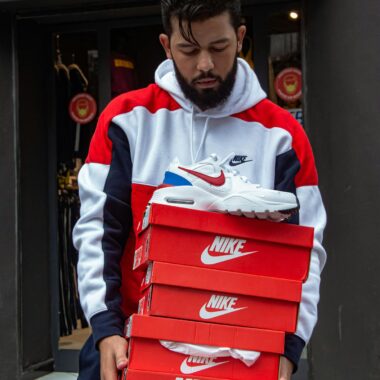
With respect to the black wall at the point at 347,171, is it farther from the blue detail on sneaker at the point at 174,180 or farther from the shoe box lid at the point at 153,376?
the shoe box lid at the point at 153,376

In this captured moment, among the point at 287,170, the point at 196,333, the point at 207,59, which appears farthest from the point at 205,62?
the point at 196,333

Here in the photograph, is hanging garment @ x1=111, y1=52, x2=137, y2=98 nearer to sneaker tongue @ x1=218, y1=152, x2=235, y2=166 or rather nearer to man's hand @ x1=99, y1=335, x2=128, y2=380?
sneaker tongue @ x1=218, y1=152, x2=235, y2=166

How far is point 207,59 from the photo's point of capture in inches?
84.0

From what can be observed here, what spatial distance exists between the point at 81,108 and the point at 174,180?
4.06m

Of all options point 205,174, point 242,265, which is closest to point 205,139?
point 205,174

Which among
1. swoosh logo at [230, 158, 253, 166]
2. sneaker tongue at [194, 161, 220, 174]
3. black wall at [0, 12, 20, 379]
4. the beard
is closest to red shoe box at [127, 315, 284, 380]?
sneaker tongue at [194, 161, 220, 174]

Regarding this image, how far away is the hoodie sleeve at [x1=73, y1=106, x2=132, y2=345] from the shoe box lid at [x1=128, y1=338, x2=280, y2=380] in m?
0.15

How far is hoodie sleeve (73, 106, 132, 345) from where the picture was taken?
209 centimetres

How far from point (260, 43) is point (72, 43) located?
1.64 meters

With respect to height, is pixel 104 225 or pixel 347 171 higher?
pixel 347 171

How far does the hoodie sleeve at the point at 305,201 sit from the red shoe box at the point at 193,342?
0.78 feet

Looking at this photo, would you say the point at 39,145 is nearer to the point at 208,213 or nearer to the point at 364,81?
the point at 364,81

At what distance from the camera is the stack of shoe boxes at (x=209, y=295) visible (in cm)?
191

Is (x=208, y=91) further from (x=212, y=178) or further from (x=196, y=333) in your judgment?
(x=196, y=333)
